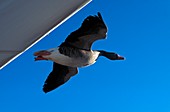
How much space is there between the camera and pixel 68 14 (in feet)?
2.10

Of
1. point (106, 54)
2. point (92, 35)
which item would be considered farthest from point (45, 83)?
point (106, 54)

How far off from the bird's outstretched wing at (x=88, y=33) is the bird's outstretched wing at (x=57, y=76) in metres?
0.29

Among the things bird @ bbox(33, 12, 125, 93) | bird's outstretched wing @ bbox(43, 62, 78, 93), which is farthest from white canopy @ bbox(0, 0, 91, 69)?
bird's outstretched wing @ bbox(43, 62, 78, 93)

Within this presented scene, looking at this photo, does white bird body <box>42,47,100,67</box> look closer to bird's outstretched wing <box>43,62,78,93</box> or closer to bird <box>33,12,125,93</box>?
bird <box>33,12,125,93</box>

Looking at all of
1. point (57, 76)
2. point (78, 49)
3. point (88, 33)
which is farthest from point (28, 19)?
point (57, 76)

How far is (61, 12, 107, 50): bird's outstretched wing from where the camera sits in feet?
5.08

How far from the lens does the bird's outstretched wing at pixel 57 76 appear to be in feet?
6.46

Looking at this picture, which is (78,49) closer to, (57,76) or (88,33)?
(88,33)

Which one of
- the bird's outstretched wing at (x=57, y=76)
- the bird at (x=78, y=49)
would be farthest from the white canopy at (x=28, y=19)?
the bird's outstretched wing at (x=57, y=76)

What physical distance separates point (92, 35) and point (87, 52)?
0.44ft

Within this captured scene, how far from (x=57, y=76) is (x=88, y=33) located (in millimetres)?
453

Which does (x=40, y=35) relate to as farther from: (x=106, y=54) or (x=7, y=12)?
(x=106, y=54)

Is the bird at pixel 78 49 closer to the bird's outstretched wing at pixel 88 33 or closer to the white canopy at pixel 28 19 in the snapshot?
the bird's outstretched wing at pixel 88 33

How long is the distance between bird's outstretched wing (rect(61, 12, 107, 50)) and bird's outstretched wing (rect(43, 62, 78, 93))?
0.29 m
